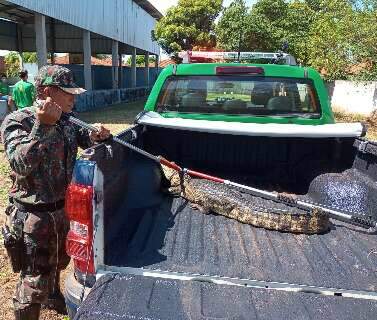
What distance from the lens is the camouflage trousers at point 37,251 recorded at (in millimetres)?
2740

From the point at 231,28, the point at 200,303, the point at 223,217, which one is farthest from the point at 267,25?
the point at 200,303

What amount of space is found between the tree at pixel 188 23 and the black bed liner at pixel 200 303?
3227cm

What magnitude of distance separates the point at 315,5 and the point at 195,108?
1339 inches

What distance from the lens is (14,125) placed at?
8.52ft

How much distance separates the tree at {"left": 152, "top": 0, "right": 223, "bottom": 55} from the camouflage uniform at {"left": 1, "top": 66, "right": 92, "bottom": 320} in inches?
1235

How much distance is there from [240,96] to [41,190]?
7.66 ft

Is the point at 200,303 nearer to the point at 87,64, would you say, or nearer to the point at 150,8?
Answer: the point at 87,64

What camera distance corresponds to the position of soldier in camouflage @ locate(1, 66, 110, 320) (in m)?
2.62

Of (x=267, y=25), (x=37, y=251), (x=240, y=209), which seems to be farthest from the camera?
(x=267, y=25)

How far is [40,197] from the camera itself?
2.73 metres

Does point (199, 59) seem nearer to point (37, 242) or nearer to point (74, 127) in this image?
point (74, 127)

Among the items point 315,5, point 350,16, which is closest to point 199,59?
point 350,16

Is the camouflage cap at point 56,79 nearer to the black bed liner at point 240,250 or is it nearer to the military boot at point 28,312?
the black bed liner at point 240,250

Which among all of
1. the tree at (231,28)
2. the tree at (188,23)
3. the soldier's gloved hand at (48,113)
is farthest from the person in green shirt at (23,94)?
the tree at (188,23)
